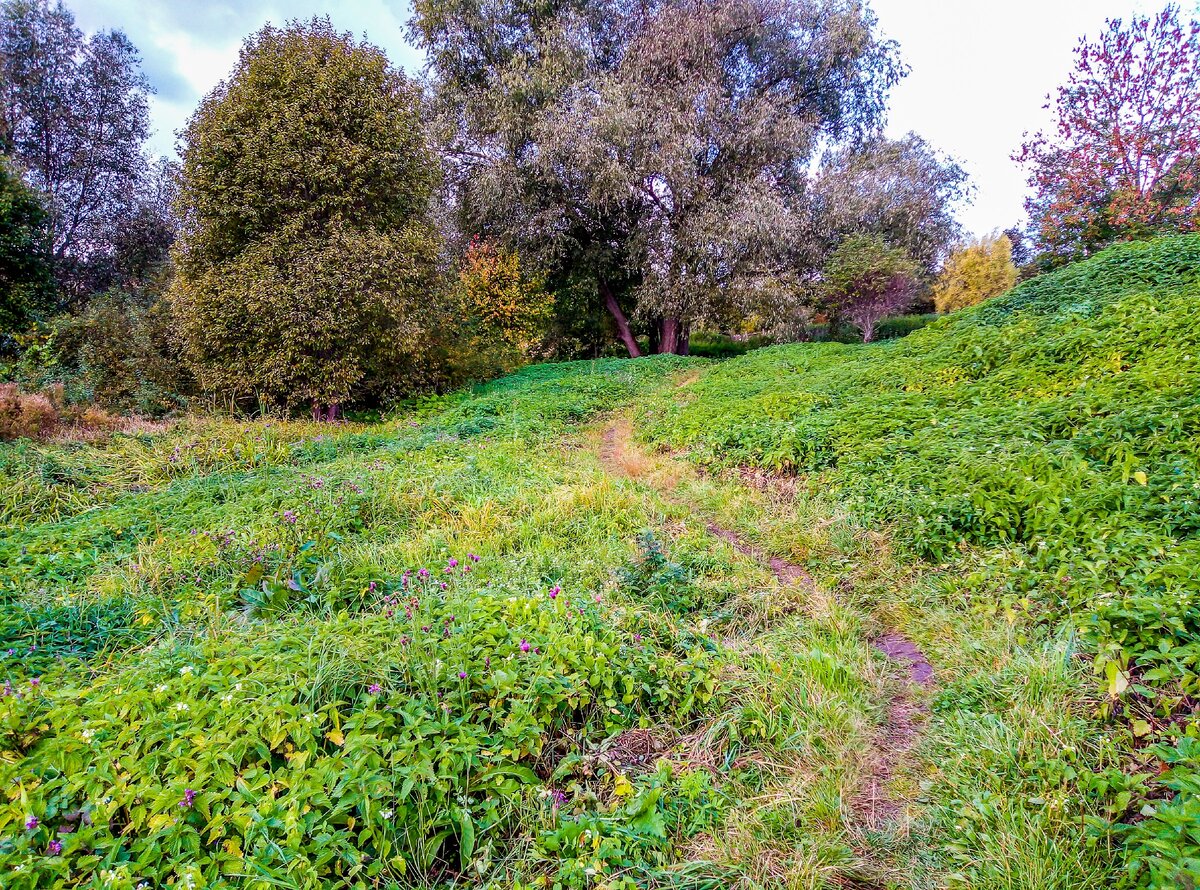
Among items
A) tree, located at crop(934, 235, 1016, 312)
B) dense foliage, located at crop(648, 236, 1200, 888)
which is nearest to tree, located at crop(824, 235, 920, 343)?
tree, located at crop(934, 235, 1016, 312)

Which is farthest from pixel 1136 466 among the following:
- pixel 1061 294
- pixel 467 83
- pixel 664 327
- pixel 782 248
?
pixel 467 83

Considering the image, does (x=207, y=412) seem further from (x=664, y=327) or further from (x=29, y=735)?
(x=664, y=327)

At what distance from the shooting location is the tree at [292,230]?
1018cm

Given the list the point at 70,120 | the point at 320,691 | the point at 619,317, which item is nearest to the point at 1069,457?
the point at 320,691

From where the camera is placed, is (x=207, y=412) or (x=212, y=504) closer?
(x=212, y=504)

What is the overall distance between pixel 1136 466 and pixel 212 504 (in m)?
7.38

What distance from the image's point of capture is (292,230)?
1036 centimetres

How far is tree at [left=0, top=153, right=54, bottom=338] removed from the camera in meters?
12.9

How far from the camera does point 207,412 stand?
10625 mm

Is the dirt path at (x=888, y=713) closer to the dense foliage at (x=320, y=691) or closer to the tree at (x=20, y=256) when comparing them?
the dense foliage at (x=320, y=691)

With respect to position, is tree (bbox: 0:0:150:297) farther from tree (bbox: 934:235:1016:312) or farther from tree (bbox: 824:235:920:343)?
tree (bbox: 934:235:1016:312)

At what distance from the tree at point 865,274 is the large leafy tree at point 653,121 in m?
3.19

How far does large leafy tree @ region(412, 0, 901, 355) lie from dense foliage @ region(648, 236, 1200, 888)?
30.8ft

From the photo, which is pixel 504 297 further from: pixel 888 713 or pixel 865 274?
pixel 888 713
